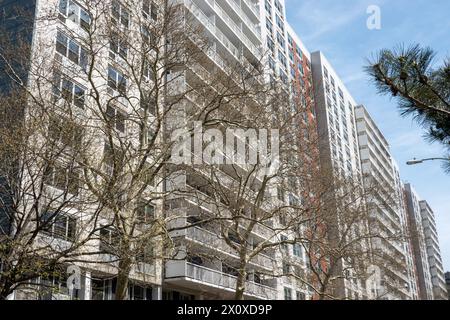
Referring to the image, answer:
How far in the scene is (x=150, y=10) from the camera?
18.5 m

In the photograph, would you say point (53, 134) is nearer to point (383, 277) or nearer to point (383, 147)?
point (383, 277)

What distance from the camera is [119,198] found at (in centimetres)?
1518

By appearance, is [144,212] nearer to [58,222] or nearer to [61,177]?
[58,222]

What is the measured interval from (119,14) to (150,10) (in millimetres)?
1107

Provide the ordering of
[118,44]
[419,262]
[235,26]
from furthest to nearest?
1. [419,262]
2. [235,26]
3. [118,44]

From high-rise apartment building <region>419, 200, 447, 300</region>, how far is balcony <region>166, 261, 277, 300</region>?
99241 mm

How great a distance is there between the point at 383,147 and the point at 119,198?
3563 inches

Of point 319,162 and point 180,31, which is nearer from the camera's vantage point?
point 180,31

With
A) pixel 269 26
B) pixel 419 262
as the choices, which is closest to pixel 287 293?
pixel 269 26

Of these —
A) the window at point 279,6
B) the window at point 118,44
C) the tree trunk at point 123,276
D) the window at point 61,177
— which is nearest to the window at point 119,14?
the window at point 118,44

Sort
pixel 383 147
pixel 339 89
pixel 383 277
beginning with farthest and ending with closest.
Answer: pixel 383 147 → pixel 339 89 → pixel 383 277

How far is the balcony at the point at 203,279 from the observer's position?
30453 mm

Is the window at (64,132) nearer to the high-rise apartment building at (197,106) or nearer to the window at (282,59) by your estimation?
the high-rise apartment building at (197,106)
